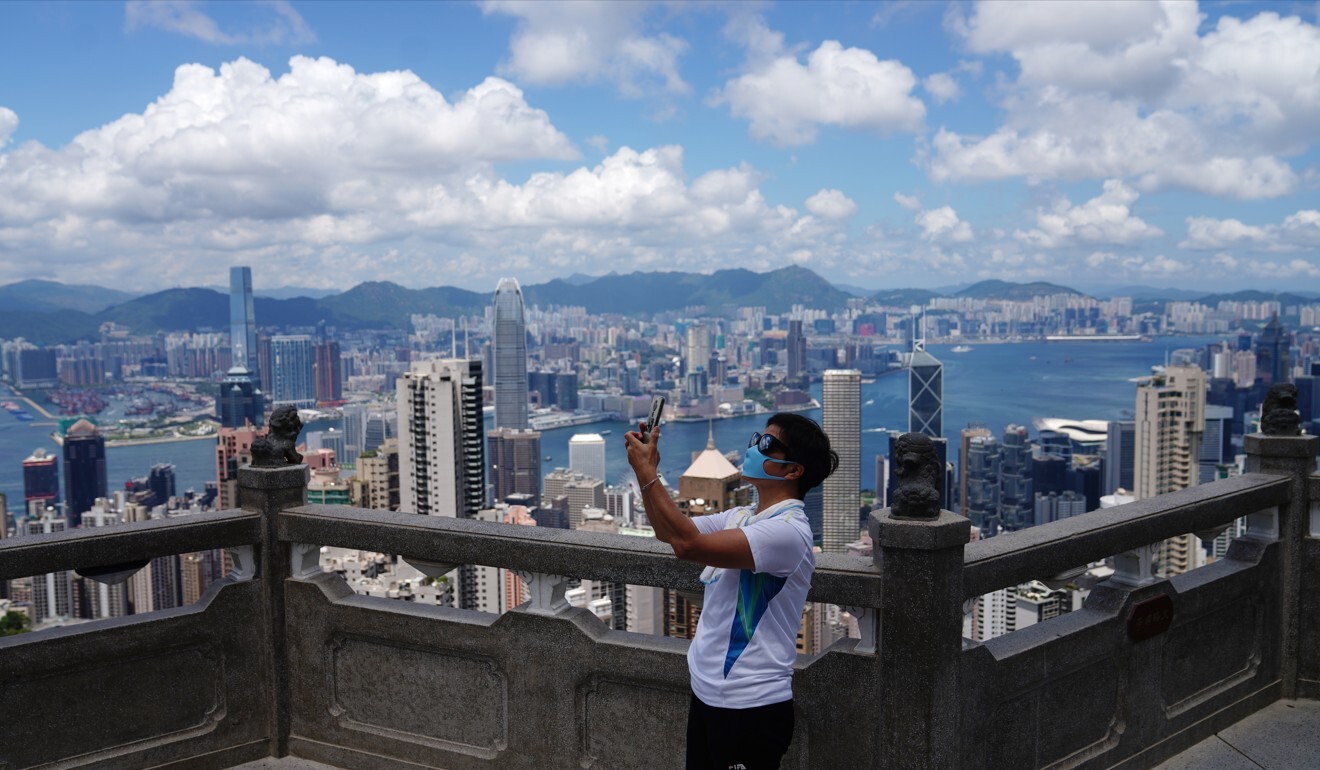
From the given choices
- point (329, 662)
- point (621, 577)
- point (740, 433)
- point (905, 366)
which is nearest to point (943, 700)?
point (621, 577)

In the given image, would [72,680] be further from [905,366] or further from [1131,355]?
[1131,355]

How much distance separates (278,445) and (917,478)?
281cm

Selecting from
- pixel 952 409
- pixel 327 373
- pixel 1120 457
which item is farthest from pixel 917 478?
pixel 327 373

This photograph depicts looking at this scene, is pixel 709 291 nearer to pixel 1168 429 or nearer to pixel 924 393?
pixel 924 393

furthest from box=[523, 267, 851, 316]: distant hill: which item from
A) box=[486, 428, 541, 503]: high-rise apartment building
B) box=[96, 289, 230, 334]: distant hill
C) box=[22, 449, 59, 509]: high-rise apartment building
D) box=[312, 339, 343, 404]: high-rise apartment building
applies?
box=[22, 449, 59, 509]: high-rise apartment building

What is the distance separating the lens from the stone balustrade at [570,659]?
326cm

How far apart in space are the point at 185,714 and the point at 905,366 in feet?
388

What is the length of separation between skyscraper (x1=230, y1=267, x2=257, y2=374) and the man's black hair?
383ft

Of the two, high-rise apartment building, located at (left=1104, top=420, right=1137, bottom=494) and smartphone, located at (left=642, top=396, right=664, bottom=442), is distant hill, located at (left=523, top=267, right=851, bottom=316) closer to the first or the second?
high-rise apartment building, located at (left=1104, top=420, right=1137, bottom=494)

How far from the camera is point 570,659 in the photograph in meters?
3.74

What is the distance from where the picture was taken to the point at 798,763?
11.2 feet

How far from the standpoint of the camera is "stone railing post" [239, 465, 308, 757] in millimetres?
4309

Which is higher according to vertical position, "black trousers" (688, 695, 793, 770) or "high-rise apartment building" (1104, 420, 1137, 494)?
"black trousers" (688, 695, 793, 770)

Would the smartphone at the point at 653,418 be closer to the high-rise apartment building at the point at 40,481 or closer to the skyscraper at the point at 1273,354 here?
the high-rise apartment building at the point at 40,481
